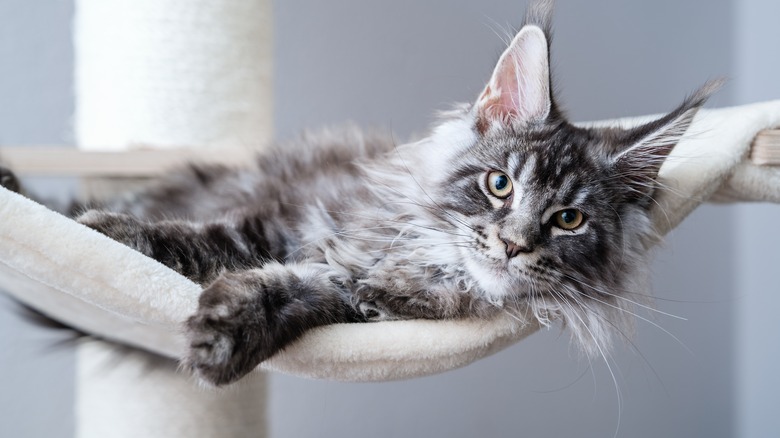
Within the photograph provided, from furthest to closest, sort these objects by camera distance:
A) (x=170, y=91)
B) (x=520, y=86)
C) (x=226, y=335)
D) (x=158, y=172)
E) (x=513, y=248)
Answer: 1. (x=170, y=91)
2. (x=158, y=172)
3. (x=520, y=86)
4. (x=513, y=248)
5. (x=226, y=335)

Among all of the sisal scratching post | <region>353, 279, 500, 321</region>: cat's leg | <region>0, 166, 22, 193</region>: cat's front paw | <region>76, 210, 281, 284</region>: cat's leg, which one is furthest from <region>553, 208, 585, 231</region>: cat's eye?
<region>0, 166, 22, 193</region>: cat's front paw

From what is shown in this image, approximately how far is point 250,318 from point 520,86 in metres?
0.81

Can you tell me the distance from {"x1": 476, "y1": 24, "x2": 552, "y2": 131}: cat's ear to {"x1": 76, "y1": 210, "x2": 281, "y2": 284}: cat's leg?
602mm

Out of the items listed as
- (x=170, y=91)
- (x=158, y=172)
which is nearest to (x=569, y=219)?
(x=158, y=172)

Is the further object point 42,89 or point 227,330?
point 42,89

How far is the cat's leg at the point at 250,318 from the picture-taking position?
3.15 feet

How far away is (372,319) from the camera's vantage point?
1.34 metres

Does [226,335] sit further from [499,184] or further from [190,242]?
[499,184]

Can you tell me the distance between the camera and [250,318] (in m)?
1.02

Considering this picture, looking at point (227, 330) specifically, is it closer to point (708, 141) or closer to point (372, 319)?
point (372, 319)

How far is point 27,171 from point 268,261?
33.9 inches

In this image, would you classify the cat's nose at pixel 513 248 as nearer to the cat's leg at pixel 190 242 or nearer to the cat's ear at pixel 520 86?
the cat's ear at pixel 520 86

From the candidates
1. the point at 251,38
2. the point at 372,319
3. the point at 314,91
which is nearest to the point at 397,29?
the point at 314,91

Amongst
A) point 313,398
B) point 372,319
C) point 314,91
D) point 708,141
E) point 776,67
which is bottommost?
point 313,398
